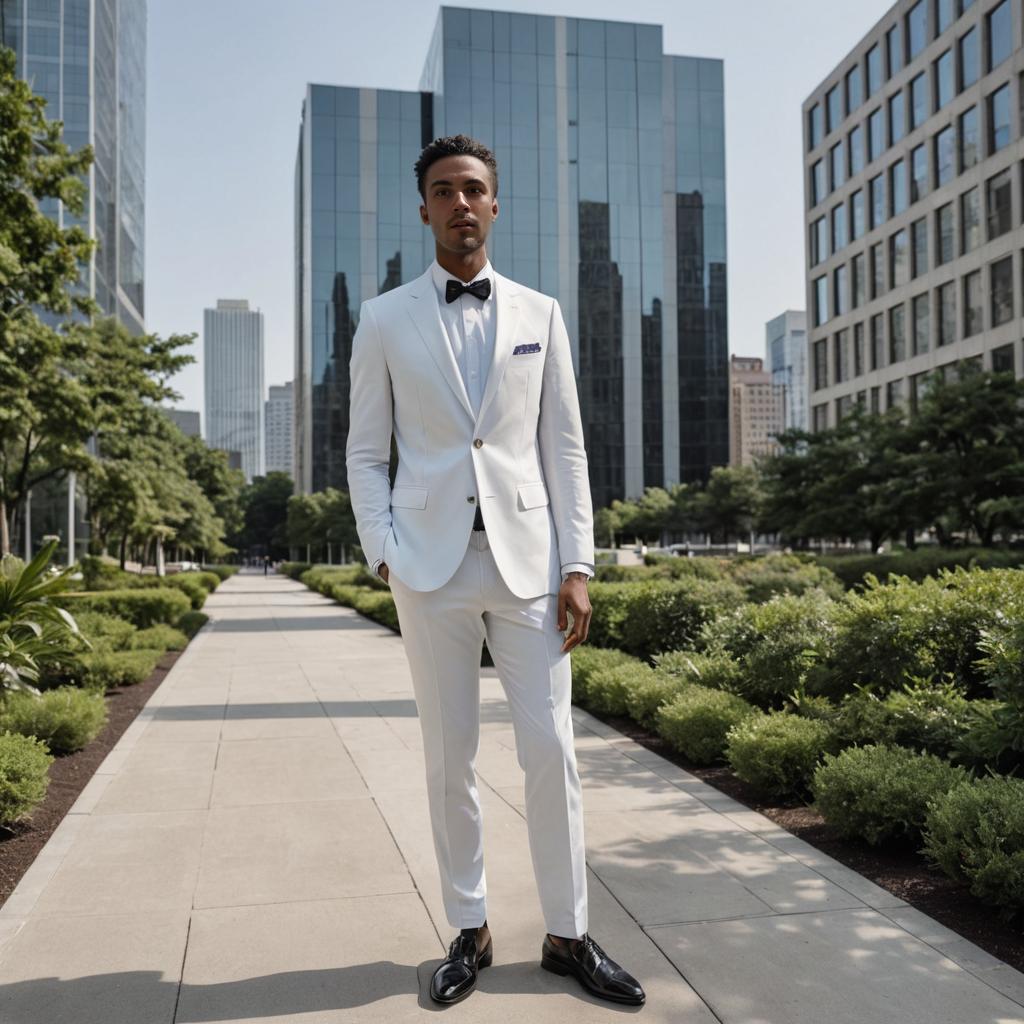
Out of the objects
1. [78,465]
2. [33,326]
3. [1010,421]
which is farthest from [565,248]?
[33,326]

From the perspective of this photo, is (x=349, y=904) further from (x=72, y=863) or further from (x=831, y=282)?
(x=831, y=282)

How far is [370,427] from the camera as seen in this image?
3.15m

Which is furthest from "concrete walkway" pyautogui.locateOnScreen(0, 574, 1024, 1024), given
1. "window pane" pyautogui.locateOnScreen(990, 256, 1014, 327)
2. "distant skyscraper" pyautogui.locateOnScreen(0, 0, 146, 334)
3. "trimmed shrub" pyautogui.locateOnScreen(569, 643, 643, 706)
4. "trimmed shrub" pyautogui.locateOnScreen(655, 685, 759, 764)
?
"window pane" pyautogui.locateOnScreen(990, 256, 1014, 327)

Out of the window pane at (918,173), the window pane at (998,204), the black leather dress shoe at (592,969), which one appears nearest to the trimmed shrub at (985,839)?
the black leather dress shoe at (592,969)

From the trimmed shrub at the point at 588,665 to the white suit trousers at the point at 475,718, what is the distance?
5.62 meters

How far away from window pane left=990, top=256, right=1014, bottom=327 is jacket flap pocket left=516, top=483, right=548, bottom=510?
39.1 m

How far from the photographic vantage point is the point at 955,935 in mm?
3486

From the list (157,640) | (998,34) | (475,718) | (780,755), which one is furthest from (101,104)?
(475,718)

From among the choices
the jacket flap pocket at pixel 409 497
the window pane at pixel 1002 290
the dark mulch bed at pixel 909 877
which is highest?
the window pane at pixel 1002 290

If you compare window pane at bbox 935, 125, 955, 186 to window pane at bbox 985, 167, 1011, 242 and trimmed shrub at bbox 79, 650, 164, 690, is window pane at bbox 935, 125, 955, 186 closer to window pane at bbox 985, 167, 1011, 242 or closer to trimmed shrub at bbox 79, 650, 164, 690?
window pane at bbox 985, 167, 1011, 242

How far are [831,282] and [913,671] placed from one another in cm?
5003

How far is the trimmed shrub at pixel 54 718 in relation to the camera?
6.67 metres

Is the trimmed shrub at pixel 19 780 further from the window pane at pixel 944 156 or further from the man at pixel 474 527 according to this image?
the window pane at pixel 944 156

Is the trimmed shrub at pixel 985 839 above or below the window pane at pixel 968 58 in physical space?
below
